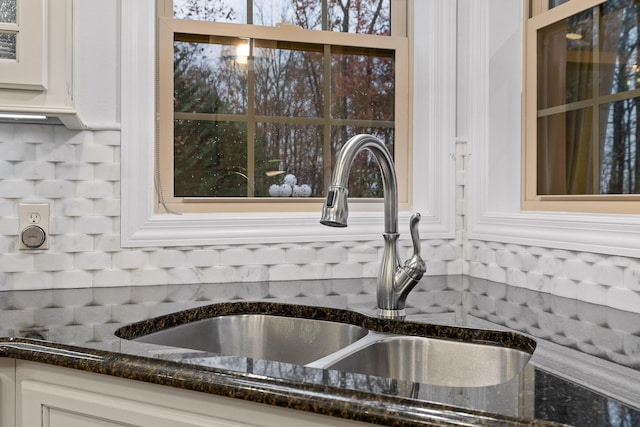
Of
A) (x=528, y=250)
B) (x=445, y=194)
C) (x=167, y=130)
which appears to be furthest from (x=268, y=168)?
(x=528, y=250)

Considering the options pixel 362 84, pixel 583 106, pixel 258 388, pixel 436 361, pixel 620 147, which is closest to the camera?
pixel 258 388

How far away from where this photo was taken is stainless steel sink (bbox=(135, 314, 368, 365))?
1.31m

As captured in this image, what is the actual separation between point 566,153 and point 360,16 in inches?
31.4

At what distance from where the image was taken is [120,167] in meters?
1.64

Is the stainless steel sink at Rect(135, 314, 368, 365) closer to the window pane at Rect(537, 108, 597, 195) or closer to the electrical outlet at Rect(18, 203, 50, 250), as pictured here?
the electrical outlet at Rect(18, 203, 50, 250)

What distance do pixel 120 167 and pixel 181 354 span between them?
873mm

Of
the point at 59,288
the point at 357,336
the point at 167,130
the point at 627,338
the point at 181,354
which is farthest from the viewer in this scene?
the point at 167,130

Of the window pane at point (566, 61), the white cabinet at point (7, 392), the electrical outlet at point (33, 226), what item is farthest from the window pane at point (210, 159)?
the window pane at point (566, 61)

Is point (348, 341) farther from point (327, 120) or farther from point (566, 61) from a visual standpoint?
point (566, 61)

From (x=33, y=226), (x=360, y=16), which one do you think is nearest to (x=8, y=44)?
(x=33, y=226)

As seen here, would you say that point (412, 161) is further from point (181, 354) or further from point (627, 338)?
point (181, 354)

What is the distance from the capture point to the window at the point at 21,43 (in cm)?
129

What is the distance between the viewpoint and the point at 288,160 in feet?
6.09

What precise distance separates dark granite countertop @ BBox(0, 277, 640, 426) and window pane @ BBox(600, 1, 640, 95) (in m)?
0.56
